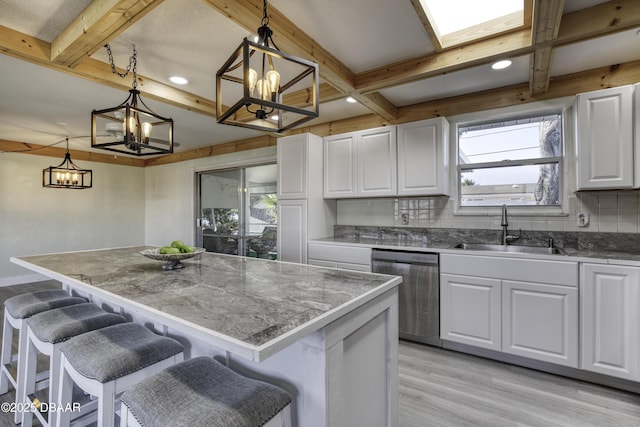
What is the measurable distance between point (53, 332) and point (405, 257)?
101 inches

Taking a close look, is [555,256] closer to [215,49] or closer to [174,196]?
[215,49]

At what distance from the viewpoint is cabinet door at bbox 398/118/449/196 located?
3.09 m

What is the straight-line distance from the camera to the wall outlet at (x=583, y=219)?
2.65 m

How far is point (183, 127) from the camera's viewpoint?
4.38m

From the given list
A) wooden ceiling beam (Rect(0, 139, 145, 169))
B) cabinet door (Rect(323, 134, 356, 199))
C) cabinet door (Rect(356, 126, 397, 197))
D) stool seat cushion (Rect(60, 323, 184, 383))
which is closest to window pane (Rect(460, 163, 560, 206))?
cabinet door (Rect(356, 126, 397, 197))

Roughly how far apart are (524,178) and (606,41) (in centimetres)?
122

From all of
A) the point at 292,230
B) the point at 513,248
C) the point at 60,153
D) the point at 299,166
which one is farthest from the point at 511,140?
the point at 60,153

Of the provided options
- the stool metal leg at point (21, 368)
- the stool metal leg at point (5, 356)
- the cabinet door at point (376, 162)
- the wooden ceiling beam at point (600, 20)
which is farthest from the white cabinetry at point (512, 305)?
the stool metal leg at point (5, 356)

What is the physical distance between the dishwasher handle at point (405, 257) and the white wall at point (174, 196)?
9.31 feet

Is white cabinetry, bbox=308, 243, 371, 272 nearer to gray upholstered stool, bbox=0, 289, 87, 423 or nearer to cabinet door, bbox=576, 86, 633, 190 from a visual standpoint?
cabinet door, bbox=576, 86, 633, 190

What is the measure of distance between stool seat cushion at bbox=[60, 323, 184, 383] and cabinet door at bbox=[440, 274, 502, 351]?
2.23 m

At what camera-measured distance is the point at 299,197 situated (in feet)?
12.2

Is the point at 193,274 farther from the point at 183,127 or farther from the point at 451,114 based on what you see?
the point at 183,127

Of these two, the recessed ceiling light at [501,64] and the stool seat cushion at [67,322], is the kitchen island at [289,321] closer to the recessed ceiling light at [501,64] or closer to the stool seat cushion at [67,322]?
the stool seat cushion at [67,322]
